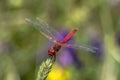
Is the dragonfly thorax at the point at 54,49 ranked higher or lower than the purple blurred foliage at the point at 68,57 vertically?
lower

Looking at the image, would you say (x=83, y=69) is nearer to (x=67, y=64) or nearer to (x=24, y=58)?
(x=67, y=64)

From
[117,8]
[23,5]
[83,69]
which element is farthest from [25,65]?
[117,8]

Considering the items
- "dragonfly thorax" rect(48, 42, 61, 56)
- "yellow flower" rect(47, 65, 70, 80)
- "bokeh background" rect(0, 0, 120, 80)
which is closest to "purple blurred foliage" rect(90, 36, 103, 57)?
"bokeh background" rect(0, 0, 120, 80)

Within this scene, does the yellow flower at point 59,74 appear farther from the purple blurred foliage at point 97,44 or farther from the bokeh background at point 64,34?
the purple blurred foliage at point 97,44

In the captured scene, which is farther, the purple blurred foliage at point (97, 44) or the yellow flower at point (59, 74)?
the purple blurred foliage at point (97, 44)

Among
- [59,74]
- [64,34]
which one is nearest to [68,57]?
[64,34]

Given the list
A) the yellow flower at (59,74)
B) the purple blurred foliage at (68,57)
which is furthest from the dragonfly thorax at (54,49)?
the purple blurred foliage at (68,57)

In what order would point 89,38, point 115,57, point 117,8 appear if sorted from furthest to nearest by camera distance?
1. point 117,8
2. point 89,38
3. point 115,57

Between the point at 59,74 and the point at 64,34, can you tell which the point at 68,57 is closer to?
the point at 64,34
